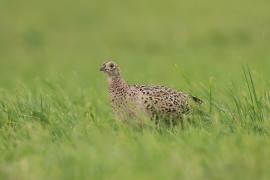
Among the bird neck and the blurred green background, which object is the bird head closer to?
the bird neck

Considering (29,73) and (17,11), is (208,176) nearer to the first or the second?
(29,73)

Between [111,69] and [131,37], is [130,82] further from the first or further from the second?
[131,37]

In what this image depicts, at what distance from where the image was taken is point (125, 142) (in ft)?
17.7

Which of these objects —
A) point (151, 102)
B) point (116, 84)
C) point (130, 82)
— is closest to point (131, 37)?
point (130, 82)

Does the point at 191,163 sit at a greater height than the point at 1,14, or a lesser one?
lesser

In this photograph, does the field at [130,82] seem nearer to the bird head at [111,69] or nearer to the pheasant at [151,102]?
the pheasant at [151,102]

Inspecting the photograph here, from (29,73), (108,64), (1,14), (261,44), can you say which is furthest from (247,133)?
(1,14)

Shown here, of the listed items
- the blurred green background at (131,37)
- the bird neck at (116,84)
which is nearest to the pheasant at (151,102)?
the bird neck at (116,84)

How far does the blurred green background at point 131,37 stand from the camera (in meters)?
15.6

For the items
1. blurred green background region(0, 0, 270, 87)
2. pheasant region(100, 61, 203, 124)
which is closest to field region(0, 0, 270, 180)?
blurred green background region(0, 0, 270, 87)

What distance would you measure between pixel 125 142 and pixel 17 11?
1944 cm

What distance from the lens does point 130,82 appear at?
11.3m

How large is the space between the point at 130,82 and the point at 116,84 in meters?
4.56

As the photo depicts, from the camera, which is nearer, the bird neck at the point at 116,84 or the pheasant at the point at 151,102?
the pheasant at the point at 151,102
